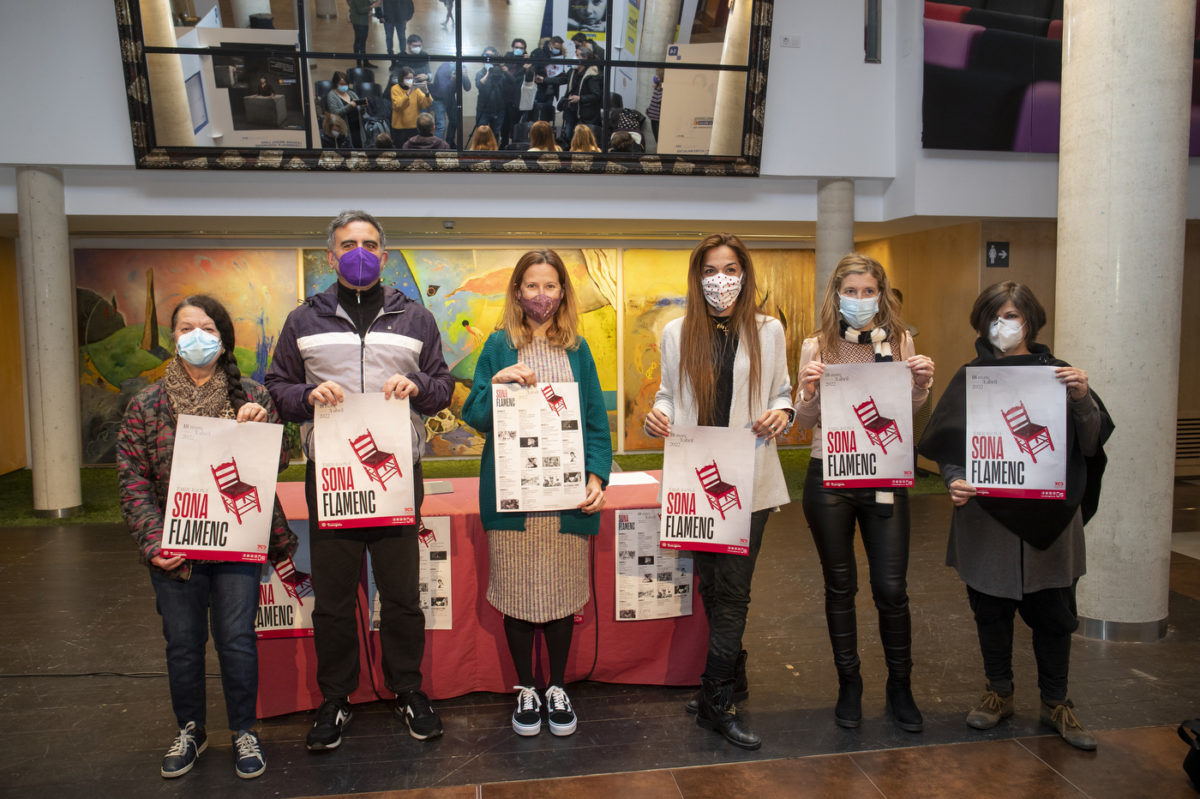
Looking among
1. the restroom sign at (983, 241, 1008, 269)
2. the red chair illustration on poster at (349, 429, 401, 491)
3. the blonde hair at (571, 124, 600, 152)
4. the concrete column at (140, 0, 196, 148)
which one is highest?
the concrete column at (140, 0, 196, 148)

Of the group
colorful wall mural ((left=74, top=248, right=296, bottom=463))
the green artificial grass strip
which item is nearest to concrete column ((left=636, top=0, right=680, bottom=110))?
the green artificial grass strip

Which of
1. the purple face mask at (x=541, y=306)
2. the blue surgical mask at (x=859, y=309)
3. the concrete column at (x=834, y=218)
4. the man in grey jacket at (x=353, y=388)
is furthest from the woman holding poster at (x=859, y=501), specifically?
the concrete column at (x=834, y=218)

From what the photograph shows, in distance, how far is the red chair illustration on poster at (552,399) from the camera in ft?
10.2

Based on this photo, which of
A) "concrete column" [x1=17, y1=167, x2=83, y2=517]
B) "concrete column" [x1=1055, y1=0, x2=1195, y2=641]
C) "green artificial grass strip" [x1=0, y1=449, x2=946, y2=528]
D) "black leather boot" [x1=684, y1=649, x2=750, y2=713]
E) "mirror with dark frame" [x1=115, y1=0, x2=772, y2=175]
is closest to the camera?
"black leather boot" [x1=684, y1=649, x2=750, y2=713]

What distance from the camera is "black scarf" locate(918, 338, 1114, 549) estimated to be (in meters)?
3.00

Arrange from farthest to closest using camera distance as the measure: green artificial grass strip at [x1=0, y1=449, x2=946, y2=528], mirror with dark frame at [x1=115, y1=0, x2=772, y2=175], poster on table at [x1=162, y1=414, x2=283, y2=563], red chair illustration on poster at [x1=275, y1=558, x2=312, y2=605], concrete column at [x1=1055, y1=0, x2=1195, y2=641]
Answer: green artificial grass strip at [x1=0, y1=449, x2=946, y2=528], mirror with dark frame at [x1=115, y1=0, x2=772, y2=175], concrete column at [x1=1055, y1=0, x2=1195, y2=641], red chair illustration on poster at [x1=275, y1=558, x2=312, y2=605], poster on table at [x1=162, y1=414, x2=283, y2=563]

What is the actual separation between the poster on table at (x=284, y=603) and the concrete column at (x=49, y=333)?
17.4 feet

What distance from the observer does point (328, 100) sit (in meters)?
7.06

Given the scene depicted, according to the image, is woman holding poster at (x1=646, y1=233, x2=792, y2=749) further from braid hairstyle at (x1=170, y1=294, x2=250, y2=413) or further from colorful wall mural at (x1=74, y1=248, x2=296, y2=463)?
colorful wall mural at (x1=74, y1=248, x2=296, y2=463)

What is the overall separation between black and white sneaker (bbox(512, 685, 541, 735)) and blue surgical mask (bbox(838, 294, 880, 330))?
5.96ft

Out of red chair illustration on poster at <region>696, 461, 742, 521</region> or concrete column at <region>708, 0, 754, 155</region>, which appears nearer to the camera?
red chair illustration on poster at <region>696, 461, 742, 521</region>

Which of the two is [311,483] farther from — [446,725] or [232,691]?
[446,725]

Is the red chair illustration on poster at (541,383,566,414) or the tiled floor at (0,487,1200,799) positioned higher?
the red chair illustration on poster at (541,383,566,414)

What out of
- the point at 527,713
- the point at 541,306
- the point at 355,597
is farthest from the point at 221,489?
the point at 527,713
